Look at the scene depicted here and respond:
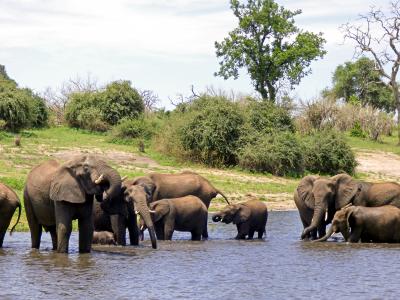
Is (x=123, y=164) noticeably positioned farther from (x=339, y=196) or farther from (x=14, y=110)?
(x=339, y=196)

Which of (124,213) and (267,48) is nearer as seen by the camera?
(124,213)

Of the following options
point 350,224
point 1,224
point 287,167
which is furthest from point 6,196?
point 287,167

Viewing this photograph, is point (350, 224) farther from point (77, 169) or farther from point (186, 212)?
point (77, 169)

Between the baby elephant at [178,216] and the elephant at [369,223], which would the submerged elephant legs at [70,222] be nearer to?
the baby elephant at [178,216]

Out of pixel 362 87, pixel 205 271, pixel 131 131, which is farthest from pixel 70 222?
pixel 362 87

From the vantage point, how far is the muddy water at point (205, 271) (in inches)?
534

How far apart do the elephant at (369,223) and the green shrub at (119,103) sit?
102 ft

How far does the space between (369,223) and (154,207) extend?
16.0ft

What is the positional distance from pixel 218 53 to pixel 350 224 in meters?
37.7

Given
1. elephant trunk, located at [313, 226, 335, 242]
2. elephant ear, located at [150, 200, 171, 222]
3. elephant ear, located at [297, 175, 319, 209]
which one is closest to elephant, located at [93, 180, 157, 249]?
elephant ear, located at [150, 200, 171, 222]

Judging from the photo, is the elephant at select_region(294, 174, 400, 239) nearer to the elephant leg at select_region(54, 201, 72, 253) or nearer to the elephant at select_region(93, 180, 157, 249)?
the elephant at select_region(93, 180, 157, 249)

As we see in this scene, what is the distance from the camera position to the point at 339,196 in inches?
856

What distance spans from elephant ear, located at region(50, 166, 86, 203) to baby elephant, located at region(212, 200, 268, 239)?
630 centimetres

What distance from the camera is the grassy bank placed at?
3150 centimetres
